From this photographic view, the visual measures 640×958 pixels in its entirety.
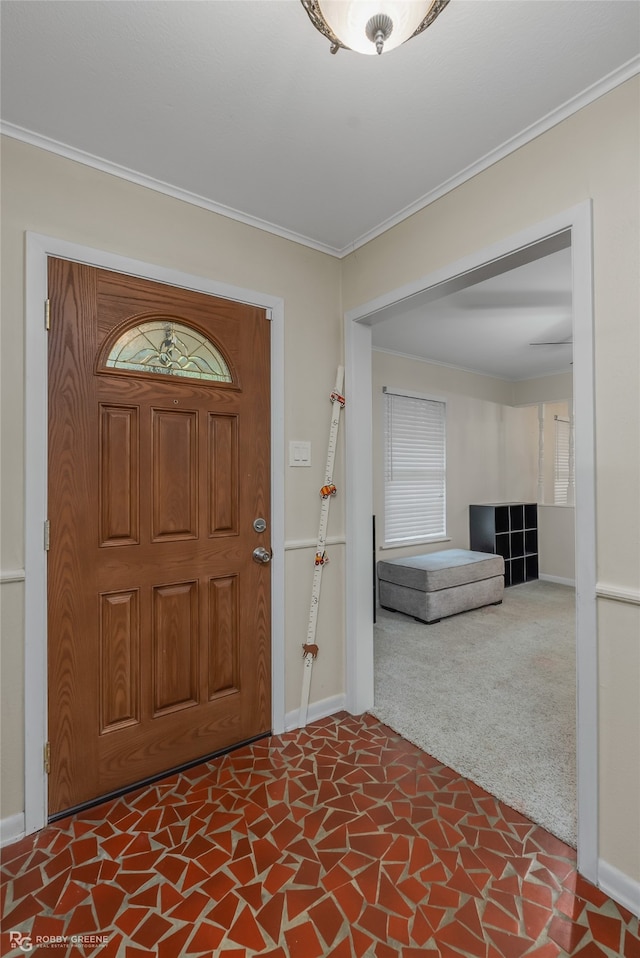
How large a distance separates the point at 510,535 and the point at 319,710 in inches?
149

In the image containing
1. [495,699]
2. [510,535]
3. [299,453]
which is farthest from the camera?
[510,535]

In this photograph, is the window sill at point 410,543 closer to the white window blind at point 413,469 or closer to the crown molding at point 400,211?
the white window blind at point 413,469

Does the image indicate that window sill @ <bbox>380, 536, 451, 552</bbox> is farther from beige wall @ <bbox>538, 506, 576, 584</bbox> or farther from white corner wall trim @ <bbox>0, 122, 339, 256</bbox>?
white corner wall trim @ <bbox>0, 122, 339, 256</bbox>

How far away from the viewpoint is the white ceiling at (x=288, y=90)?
1.26 m

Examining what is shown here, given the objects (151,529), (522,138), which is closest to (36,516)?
(151,529)

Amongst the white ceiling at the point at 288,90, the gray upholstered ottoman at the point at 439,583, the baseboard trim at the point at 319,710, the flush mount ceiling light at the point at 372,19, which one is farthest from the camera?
the gray upholstered ottoman at the point at 439,583

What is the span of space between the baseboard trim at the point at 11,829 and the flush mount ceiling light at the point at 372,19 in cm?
265

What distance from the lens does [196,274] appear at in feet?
6.81

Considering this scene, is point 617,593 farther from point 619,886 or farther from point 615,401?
point 619,886

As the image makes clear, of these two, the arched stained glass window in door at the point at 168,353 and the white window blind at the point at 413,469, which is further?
the white window blind at the point at 413,469

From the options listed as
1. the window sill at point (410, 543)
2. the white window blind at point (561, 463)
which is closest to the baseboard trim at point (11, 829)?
the window sill at point (410, 543)

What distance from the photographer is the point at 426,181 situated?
6.40 ft

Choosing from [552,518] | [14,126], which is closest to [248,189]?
[14,126]

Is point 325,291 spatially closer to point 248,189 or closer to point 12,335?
point 248,189
